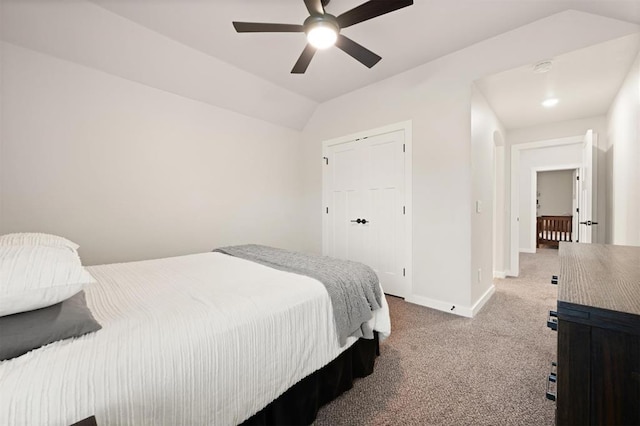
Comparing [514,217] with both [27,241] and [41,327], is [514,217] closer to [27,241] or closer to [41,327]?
[41,327]

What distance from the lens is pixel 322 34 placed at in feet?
5.91

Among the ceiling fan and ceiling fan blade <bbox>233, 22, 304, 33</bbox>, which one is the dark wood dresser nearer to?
the ceiling fan

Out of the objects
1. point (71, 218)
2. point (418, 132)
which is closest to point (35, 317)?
point (71, 218)

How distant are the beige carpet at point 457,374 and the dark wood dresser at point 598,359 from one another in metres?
1.00

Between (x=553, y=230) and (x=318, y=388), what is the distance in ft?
28.9

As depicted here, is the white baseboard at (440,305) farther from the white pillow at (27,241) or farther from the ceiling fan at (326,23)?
the white pillow at (27,241)

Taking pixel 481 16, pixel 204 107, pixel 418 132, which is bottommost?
pixel 418 132

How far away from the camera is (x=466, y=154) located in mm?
2596

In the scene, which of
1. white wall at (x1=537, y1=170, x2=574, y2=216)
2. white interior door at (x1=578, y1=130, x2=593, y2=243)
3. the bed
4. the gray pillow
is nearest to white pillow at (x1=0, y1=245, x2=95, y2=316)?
the gray pillow

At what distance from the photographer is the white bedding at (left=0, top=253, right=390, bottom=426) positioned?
708 mm

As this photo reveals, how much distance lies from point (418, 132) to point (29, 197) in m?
3.71

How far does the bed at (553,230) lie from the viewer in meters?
6.99

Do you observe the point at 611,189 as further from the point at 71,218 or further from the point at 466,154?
the point at 71,218

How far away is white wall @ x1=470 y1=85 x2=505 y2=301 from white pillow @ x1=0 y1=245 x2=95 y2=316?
2949 mm
